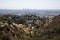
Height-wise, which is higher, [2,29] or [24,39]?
[2,29]

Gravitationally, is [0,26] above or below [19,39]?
above

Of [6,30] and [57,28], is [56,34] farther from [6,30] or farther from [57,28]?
[6,30]

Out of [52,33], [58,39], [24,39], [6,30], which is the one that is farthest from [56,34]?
[6,30]

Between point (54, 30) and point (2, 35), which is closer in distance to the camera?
point (2, 35)

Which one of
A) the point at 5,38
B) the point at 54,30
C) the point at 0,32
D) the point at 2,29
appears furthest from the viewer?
the point at 54,30

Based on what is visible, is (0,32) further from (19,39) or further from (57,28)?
(57,28)

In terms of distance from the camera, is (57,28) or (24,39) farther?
(57,28)

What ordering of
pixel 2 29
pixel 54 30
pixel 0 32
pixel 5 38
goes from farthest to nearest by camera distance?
1. pixel 54 30
2. pixel 2 29
3. pixel 0 32
4. pixel 5 38

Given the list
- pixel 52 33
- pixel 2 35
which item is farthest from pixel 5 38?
pixel 52 33
